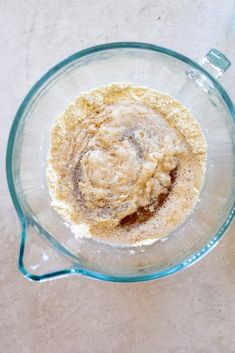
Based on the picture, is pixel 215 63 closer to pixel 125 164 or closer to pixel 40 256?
pixel 125 164

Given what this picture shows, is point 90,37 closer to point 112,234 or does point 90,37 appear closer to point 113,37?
point 113,37

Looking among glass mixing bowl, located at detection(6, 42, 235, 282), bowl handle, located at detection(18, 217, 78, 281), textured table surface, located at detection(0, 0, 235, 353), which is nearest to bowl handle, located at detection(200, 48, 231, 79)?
glass mixing bowl, located at detection(6, 42, 235, 282)

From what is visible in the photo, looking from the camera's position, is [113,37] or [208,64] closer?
[208,64]

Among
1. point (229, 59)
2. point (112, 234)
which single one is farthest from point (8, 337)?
point (229, 59)

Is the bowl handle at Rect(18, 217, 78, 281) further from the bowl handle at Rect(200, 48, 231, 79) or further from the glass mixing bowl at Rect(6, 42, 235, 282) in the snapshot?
the bowl handle at Rect(200, 48, 231, 79)

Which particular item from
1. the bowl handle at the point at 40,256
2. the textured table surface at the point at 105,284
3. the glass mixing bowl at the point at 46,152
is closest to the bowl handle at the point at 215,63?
the glass mixing bowl at the point at 46,152
